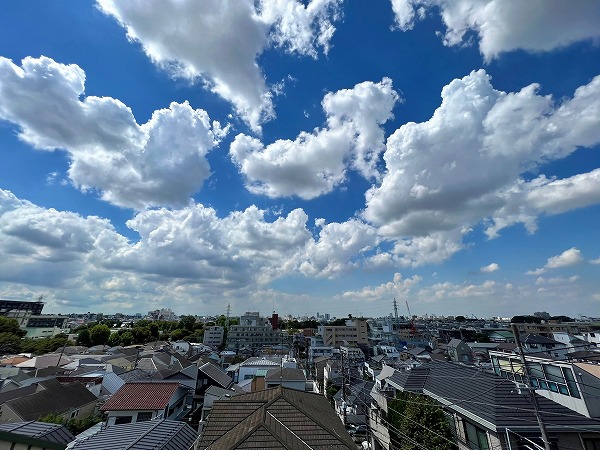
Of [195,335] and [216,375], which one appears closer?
[216,375]

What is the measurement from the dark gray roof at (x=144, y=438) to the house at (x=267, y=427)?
2.62m

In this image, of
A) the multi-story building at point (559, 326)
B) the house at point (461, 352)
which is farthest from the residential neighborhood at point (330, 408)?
the house at point (461, 352)

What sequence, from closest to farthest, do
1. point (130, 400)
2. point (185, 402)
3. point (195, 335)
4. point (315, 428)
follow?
point (315, 428)
point (130, 400)
point (185, 402)
point (195, 335)

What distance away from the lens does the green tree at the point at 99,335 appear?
81.0 meters

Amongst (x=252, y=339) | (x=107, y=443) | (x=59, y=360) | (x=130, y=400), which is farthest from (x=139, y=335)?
(x=107, y=443)

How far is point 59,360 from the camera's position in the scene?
48812mm

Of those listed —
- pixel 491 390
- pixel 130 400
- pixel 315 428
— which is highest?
pixel 491 390

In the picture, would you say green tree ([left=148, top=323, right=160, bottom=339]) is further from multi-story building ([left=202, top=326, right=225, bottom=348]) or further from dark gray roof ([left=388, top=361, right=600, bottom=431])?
dark gray roof ([left=388, top=361, right=600, bottom=431])

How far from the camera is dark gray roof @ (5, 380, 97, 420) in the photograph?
2480 centimetres

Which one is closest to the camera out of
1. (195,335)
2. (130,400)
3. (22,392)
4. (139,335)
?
(130,400)

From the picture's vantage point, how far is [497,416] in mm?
12938

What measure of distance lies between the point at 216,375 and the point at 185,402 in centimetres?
577

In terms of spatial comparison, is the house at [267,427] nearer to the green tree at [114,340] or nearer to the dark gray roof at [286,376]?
the dark gray roof at [286,376]

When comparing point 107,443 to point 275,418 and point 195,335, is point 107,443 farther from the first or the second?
point 195,335
